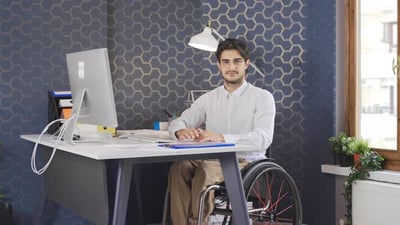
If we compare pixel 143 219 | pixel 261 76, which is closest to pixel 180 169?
pixel 143 219

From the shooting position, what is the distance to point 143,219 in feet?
13.1

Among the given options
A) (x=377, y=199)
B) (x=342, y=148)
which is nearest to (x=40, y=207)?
(x=342, y=148)

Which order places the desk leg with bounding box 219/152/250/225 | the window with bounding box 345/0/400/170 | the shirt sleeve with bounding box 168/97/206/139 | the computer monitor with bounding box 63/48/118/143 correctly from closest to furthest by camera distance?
the desk leg with bounding box 219/152/250/225
the computer monitor with bounding box 63/48/118/143
the shirt sleeve with bounding box 168/97/206/139
the window with bounding box 345/0/400/170

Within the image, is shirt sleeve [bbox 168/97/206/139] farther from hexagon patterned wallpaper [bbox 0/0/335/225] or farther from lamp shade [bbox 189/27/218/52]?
hexagon patterned wallpaper [bbox 0/0/335/225]

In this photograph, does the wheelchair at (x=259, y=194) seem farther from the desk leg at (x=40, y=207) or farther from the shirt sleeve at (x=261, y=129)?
the desk leg at (x=40, y=207)

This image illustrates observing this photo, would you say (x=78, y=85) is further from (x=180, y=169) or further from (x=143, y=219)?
(x=143, y=219)

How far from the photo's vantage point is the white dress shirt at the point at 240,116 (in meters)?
3.10

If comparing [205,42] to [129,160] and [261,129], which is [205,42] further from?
[129,160]

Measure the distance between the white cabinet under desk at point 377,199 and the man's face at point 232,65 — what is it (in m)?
1.00

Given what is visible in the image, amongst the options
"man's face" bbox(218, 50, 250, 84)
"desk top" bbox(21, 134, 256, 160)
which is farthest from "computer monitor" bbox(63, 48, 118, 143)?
"man's face" bbox(218, 50, 250, 84)

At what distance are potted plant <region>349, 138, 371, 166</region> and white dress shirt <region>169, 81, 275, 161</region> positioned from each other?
2.35 ft

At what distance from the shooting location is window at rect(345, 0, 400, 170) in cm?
358

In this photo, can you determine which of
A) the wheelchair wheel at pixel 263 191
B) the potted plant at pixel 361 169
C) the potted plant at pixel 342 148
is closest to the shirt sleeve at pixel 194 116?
the wheelchair wheel at pixel 263 191

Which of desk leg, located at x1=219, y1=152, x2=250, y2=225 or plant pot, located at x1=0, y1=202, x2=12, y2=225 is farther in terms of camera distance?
plant pot, located at x1=0, y1=202, x2=12, y2=225
